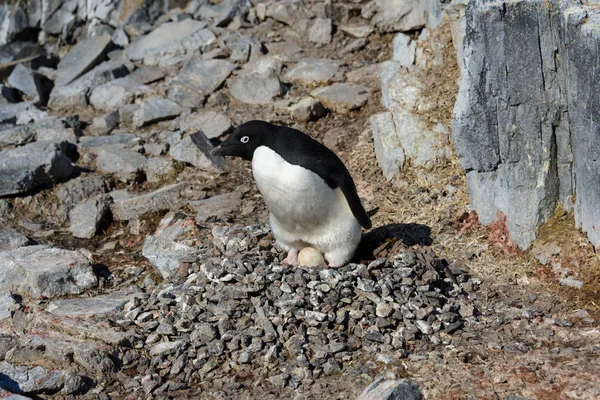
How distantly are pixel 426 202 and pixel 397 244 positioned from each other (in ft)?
3.46

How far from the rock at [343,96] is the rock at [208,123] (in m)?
1.24

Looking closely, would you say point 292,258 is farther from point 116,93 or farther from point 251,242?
point 116,93

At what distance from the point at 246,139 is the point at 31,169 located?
387 centimetres

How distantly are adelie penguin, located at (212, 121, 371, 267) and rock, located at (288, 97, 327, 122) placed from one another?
3.50 metres

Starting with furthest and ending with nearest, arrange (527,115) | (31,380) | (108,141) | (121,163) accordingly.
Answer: (108,141) → (121,163) → (527,115) → (31,380)

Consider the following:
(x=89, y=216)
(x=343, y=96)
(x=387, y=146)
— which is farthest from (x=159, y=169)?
(x=387, y=146)

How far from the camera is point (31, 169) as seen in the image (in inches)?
372

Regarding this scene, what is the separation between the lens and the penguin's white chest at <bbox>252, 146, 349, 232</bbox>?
6.46 meters

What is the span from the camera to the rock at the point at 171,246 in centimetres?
725

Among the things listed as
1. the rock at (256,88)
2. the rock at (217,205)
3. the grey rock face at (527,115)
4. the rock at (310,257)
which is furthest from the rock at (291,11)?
the rock at (310,257)

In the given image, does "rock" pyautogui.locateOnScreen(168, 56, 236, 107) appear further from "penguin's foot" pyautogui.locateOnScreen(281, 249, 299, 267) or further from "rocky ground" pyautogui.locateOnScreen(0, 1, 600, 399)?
"penguin's foot" pyautogui.locateOnScreen(281, 249, 299, 267)

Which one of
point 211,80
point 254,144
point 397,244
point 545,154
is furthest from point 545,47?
point 211,80

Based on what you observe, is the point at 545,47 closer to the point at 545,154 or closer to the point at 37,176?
the point at 545,154

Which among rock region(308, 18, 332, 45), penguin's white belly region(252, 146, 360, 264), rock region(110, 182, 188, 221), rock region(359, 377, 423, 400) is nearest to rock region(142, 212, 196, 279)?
rock region(110, 182, 188, 221)
